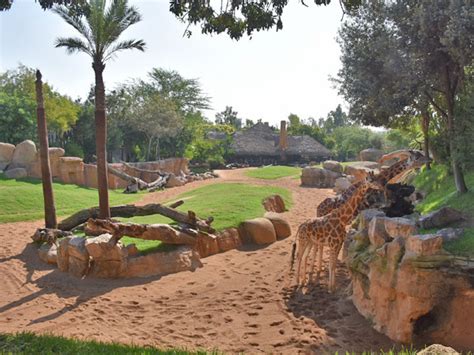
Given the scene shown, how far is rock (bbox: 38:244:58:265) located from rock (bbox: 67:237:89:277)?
3.69ft

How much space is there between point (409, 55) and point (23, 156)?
905 inches

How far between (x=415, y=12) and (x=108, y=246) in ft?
28.1

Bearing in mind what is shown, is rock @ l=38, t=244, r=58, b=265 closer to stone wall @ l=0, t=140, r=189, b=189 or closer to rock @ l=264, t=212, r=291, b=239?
rock @ l=264, t=212, r=291, b=239

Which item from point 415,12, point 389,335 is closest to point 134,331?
point 389,335

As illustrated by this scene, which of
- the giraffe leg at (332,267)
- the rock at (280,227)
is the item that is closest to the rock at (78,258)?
the giraffe leg at (332,267)

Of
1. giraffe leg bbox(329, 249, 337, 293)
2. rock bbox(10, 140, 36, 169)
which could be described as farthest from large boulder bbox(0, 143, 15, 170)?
giraffe leg bbox(329, 249, 337, 293)

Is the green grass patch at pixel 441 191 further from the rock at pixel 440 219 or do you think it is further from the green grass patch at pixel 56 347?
the green grass patch at pixel 56 347

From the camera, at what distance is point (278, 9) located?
634 centimetres

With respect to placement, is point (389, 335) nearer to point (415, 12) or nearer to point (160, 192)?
point (415, 12)

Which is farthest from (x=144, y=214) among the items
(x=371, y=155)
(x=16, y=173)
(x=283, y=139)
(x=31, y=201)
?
(x=283, y=139)

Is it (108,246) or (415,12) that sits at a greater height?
(415,12)

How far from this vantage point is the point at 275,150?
50.9m

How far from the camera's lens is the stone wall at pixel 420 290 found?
6090 millimetres

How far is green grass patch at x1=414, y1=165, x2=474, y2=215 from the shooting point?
28.7ft
